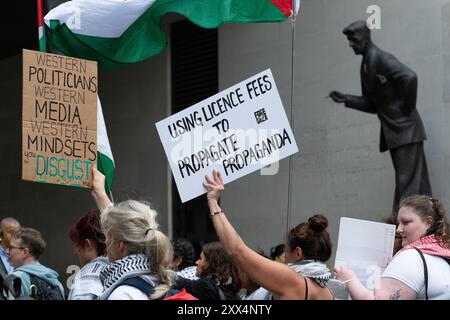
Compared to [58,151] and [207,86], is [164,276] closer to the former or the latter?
[58,151]

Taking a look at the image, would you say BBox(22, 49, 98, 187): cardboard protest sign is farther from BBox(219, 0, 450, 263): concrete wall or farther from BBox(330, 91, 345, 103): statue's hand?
BBox(330, 91, 345, 103): statue's hand

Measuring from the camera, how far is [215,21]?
321 inches

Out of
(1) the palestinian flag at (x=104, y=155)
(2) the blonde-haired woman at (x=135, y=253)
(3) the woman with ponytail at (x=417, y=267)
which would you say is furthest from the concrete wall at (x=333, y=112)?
(2) the blonde-haired woman at (x=135, y=253)

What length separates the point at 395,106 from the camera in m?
10.6

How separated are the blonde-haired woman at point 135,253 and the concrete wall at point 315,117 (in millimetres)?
6693

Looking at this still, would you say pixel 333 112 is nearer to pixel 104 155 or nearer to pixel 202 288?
pixel 104 155

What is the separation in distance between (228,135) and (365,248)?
97cm

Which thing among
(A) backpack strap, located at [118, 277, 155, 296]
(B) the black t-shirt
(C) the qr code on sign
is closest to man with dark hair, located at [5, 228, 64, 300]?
(B) the black t-shirt

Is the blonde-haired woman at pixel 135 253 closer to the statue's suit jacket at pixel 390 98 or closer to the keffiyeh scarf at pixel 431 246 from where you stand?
the keffiyeh scarf at pixel 431 246

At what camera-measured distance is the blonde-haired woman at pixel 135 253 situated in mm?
4066

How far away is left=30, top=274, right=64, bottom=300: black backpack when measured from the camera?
19.0 feet

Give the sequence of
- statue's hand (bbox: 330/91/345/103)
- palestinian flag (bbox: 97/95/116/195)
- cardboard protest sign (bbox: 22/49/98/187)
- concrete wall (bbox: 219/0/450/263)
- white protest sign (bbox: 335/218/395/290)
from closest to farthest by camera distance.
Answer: white protest sign (bbox: 335/218/395/290) → cardboard protest sign (bbox: 22/49/98/187) → palestinian flag (bbox: 97/95/116/195) → concrete wall (bbox: 219/0/450/263) → statue's hand (bbox: 330/91/345/103)

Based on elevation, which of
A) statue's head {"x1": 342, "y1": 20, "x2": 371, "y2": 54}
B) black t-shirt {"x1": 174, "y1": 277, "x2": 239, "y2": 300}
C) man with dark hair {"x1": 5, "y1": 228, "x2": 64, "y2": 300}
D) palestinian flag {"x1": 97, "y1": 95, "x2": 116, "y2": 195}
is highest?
statue's head {"x1": 342, "y1": 20, "x2": 371, "y2": 54}
